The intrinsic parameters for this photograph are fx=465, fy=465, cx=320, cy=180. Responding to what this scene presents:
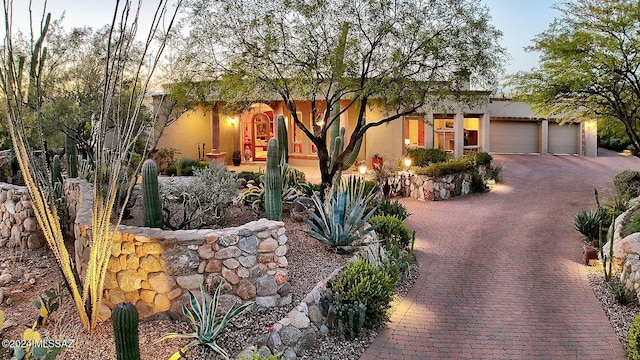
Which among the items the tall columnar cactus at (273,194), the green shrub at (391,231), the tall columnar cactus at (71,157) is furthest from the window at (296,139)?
the tall columnar cactus at (273,194)

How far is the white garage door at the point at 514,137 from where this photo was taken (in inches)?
946

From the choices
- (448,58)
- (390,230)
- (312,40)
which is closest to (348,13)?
(312,40)

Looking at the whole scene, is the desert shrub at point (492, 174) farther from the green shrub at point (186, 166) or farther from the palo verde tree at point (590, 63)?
the green shrub at point (186, 166)

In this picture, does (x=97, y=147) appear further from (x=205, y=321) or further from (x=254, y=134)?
(x=254, y=134)

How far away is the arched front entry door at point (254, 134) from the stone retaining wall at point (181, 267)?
54.3ft

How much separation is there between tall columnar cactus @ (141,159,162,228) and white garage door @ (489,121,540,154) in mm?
20476

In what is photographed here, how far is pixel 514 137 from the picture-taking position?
24156 mm

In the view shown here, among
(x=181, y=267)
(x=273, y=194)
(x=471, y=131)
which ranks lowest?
(x=181, y=267)

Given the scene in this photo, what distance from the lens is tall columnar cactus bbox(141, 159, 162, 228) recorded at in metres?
7.00

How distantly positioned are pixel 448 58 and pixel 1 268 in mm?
9866

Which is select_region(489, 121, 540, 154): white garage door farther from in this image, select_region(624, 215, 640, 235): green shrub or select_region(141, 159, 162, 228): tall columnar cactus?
select_region(141, 159, 162, 228): tall columnar cactus

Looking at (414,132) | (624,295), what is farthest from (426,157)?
(624,295)

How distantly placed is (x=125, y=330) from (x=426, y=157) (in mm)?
15255

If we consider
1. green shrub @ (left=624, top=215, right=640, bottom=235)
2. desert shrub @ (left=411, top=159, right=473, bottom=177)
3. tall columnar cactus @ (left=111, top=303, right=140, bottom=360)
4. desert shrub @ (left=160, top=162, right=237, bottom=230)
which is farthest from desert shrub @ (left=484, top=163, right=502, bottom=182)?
tall columnar cactus @ (left=111, top=303, right=140, bottom=360)
